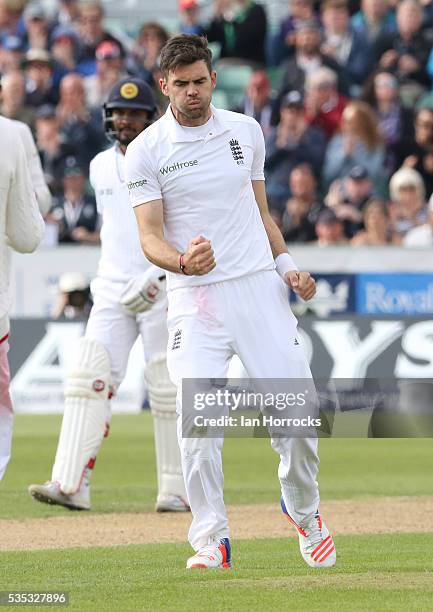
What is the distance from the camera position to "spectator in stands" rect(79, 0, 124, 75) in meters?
21.8

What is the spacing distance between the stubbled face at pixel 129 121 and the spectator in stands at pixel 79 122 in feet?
32.6

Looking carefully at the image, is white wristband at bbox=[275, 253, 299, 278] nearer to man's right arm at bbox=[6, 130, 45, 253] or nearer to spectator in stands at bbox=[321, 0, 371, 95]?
man's right arm at bbox=[6, 130, 45, 253]

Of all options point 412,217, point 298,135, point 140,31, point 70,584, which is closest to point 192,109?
point 70,584

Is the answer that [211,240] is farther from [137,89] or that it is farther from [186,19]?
[186,19]

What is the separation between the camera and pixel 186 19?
21891mm

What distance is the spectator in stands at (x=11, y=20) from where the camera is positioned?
74.4 feet

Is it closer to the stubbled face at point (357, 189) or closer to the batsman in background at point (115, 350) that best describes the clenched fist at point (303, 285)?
the batsman in background at point (115, 350)

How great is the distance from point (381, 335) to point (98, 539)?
26.2 feet

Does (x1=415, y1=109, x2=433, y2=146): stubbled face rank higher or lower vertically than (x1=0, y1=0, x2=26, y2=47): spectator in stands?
lower

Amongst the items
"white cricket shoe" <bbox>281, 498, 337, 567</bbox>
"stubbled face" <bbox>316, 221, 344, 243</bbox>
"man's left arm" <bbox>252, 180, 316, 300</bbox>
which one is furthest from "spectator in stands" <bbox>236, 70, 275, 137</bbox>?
"white cricket shoe" <bbox>281, 498, 337, 567</bbox>

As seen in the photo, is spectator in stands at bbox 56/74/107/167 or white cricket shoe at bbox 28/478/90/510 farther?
spectator in stands at bbox 56/74/107/167

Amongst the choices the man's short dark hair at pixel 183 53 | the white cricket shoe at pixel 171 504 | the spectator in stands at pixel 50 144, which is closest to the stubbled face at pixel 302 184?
the spectator in stands at pixel 50 144

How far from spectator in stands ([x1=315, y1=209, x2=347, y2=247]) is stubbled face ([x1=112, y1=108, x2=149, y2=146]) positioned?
7.91 m

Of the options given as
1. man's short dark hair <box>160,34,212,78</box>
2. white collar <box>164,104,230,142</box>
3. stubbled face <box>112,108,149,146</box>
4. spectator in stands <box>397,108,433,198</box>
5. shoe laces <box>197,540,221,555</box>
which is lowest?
shoe laces <box>197,540,221,555</box>
